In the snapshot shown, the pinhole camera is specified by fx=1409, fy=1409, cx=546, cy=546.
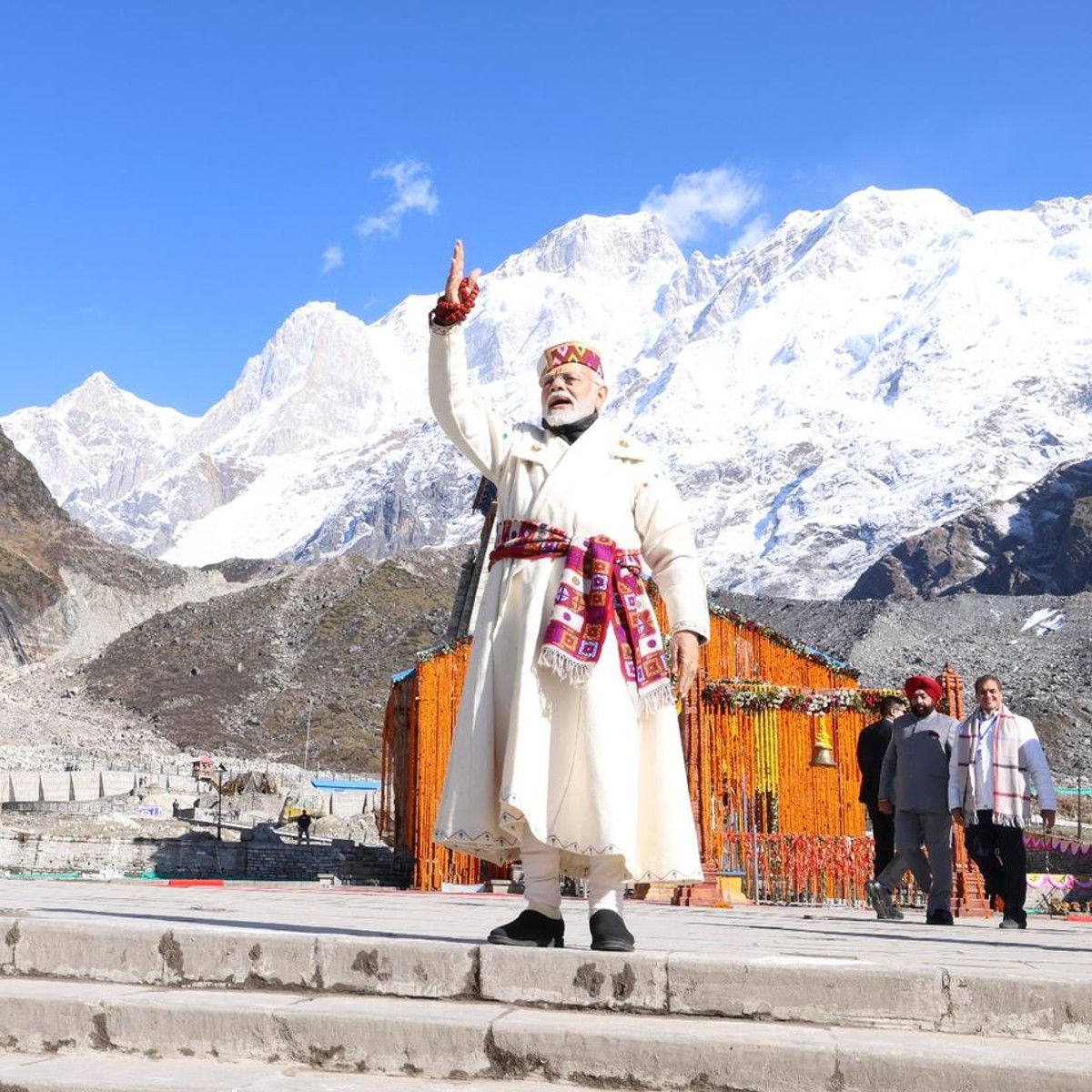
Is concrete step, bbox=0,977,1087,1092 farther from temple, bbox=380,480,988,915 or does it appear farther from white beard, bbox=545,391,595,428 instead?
temple, bbox=380,480,988,915

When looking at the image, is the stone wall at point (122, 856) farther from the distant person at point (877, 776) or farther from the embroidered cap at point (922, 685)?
the embroidered cap at point (922, 685)

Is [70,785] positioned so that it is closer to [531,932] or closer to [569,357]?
[569,357]

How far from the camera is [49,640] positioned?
88.2 metres

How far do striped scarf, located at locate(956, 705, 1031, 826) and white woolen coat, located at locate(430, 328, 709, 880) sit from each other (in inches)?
149

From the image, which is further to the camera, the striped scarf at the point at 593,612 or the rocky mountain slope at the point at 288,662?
the rocky mountain slope at the point at 288,662

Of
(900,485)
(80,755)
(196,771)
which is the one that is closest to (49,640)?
(80,755)

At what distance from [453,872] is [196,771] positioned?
2866 cm

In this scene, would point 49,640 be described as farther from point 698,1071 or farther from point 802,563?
point 802,563

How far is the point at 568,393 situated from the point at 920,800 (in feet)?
15.6

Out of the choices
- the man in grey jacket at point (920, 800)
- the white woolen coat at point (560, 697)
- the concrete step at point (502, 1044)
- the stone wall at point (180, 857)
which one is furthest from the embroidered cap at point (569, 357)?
the stone wall at point (180, 857)

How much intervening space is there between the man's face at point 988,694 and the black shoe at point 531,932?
13.8 ft

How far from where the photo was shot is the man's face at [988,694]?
7.62m

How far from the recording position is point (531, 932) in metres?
3.94

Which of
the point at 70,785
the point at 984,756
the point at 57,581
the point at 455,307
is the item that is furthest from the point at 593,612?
the point at 57,581
